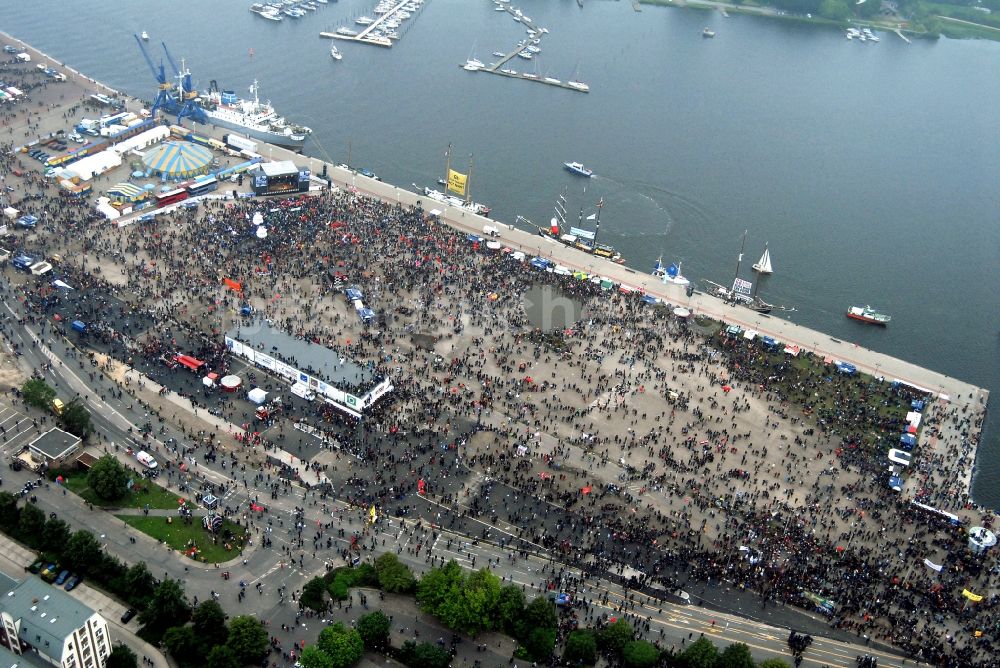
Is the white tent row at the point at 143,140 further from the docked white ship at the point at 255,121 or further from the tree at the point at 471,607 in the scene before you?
the tree at the point at 471,607

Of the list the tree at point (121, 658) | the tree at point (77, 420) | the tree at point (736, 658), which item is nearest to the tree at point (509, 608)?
the tree at point (736, 658)

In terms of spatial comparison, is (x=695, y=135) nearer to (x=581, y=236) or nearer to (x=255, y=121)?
(x=581, y=236)

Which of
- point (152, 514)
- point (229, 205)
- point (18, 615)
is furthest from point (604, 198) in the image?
point (18, 615)

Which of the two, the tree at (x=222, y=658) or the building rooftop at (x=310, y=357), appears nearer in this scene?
the tree at (x=222, y=658)

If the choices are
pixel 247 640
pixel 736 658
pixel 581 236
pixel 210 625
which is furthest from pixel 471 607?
pixel 581 236

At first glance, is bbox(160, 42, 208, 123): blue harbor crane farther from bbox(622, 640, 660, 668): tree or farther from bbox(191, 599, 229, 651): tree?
bbox(622, 640, 660, 668): tree
